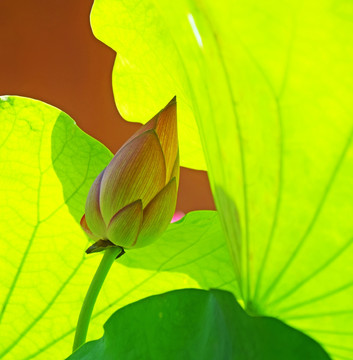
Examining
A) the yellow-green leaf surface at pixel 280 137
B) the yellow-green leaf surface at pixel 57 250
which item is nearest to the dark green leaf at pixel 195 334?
the yellow-green leaf surface at pixel 280 137

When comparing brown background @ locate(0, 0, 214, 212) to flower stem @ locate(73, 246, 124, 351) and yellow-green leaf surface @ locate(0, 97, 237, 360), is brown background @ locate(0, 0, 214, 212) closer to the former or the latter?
yellow-green leaf surface @ locate(0, 97, 237, 360)

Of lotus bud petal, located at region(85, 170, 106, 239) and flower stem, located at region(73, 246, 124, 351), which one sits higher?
lotus bud petal, located at region(85, 170, 106, 239)

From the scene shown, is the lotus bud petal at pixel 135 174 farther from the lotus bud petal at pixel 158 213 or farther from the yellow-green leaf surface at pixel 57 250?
the yellow-green leaf surface at pixel 57 250

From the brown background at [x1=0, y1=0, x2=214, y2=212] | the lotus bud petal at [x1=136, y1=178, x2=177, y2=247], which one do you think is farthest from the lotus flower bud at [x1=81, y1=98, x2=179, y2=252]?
the brown background at [x1=0, y1=0, x2=214, y2=212]

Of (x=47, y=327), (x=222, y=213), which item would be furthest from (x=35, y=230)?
(x=222, y=213)

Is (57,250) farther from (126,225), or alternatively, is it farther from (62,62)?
(62,62)

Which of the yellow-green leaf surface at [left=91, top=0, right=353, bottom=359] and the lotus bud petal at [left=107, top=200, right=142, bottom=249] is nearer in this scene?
the yellow-green leaf surface at [left=91, top=0, right=353, bottom=359]
